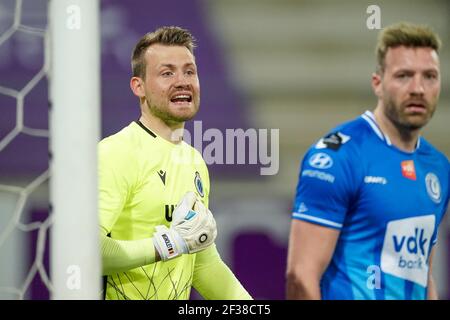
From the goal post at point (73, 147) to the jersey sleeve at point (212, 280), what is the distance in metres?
0.61

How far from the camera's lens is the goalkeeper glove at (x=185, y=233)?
235 centimetres

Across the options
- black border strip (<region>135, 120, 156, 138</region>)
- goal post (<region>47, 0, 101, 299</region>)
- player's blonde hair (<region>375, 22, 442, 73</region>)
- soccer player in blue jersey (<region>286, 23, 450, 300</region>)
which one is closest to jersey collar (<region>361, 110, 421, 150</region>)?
soccer player in blue jersey (<region>286, 23, 450, 300</region>)

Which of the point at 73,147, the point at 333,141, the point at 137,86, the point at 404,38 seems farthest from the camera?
the point at 137,86

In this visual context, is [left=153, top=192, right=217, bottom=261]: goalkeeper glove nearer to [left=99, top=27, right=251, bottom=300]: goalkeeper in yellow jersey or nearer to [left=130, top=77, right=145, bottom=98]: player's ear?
[left=99, top=27, right=251, bottom=300]: goalkeeper in yellow jersey

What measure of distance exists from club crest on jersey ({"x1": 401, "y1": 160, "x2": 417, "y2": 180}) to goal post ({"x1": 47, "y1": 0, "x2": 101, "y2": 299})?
908mm

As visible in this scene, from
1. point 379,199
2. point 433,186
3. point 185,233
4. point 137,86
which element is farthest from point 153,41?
point 433,186

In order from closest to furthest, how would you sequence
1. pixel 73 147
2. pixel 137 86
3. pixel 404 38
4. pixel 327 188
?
1. pixel 73 147
2. pixel 327 188
3. pixel 404 38
4. pixel 137 86

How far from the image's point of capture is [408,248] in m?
2.29

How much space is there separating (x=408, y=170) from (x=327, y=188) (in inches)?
12.0

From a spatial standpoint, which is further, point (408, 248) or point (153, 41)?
point (153, 41)

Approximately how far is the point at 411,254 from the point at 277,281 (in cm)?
47

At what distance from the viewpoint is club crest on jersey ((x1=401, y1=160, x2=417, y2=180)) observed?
7.73ft

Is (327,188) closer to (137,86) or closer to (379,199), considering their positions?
(379,199)
